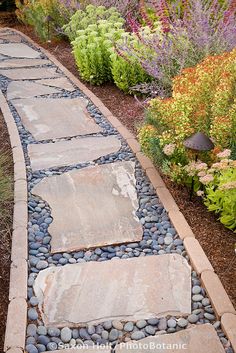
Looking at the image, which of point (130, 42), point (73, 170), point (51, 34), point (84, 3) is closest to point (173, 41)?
point (130, 42)

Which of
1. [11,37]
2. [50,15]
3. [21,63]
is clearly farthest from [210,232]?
[11,37]

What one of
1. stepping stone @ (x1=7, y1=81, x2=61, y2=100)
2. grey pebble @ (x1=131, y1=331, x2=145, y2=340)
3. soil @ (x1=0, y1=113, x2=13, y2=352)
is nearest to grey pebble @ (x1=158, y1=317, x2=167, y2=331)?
grey pebble @ (x1=131, y1=331, x2=145, y2=340)

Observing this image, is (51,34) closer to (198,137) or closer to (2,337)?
(198,137)

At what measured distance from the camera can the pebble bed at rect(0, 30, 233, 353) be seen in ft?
7.84

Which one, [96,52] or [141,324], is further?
[96,52]

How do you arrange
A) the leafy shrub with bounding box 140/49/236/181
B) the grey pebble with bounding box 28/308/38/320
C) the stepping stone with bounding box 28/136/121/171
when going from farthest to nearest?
the stepping stone with bounding box 28/136/121/171
the leafy shrub with bounding box 140/49/236/181
the grey pebble with bounding box 28/308/38/320

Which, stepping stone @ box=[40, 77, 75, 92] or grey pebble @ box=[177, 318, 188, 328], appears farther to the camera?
stepping stone @ box=[40, 77, 75, 92]

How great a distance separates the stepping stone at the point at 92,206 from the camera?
312 cm

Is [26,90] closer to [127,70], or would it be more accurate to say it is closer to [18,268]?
[127,70]

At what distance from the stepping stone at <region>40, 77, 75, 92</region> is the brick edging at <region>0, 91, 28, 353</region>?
1.90 m

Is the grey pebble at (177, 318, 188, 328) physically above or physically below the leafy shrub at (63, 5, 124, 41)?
below

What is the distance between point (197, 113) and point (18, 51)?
5028mm

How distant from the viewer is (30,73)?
6.52 m

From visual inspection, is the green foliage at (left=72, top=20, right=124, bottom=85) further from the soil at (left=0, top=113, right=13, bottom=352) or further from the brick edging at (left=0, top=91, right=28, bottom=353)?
the soil at (left=0, top=113, right=13, bottom=352)
